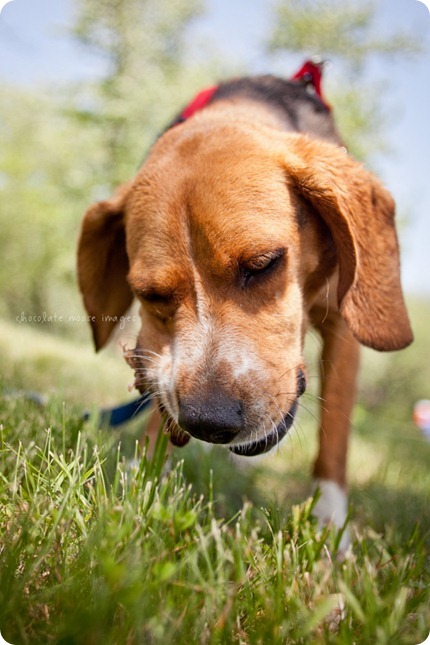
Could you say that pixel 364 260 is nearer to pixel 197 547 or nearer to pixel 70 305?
pixel 197 547

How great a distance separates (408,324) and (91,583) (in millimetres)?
2133

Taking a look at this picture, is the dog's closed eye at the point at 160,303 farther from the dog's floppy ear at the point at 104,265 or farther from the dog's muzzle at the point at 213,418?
the dog's floppy ear at the point at 104,265

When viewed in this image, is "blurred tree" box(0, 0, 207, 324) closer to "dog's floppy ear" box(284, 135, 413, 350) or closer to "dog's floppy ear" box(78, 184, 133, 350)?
"dog's floppy ear" box(78, 184, 133, 350)

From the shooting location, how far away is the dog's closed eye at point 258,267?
2.68 meters

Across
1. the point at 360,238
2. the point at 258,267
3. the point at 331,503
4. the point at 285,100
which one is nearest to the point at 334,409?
the point at 331,503

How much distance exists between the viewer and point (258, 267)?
270 centimetres

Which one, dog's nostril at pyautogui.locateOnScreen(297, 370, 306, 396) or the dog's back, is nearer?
dog's nostril at pyautogui.locateOnScreen(297, 370, 306, 396)

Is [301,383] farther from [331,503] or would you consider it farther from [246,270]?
[331,503]

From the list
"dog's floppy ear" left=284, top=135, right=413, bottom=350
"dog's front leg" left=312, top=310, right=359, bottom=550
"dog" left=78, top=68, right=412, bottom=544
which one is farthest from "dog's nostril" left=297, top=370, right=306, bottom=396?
"dog's front leg" left=312, top=310, right=359, bottom=550

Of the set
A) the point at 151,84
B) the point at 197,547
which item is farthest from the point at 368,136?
the point at 197,547

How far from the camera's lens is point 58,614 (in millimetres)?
1609

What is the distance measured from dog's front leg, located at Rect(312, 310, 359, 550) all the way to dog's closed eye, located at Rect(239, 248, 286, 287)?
29.0 inches

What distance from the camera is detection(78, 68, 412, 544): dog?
100 inches

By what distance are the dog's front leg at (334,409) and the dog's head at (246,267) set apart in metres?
0.42
